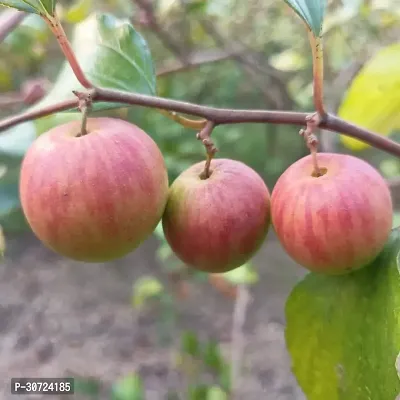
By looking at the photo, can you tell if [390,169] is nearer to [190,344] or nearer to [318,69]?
[190,344]

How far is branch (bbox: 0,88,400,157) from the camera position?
1.43ft

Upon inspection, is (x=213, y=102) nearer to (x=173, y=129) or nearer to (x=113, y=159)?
(x=173, y=129)

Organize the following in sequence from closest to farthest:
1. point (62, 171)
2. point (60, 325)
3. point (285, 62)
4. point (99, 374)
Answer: point (62, 171) < point (285, 62) < point (99, 374) < point (60, 325)

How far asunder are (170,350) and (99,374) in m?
0.25

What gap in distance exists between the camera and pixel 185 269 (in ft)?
6.23

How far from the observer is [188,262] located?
0.48m

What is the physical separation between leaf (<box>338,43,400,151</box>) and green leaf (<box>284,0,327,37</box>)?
1.01ft

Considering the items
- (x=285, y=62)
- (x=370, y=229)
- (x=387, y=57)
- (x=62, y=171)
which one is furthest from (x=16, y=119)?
(x=285, y=62)

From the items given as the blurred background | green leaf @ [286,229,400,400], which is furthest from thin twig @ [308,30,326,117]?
the blurred background

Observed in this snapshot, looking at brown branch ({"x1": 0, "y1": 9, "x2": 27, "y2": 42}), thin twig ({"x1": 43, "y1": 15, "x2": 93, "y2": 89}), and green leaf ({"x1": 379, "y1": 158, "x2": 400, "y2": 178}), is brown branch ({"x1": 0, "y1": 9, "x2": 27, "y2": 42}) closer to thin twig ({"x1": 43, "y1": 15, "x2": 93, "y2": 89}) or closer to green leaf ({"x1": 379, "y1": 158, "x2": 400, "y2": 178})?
thin twig ({"x1": 43, "y1": 15, "x2": 93, "y2": 89})

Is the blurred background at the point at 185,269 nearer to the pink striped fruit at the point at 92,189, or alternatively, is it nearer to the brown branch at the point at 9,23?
the brown branch at the point at 9,23

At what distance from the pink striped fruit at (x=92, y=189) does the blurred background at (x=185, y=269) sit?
0.68 metres

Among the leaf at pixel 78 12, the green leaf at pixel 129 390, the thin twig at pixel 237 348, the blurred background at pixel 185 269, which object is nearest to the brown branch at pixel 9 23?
the leaf at pixel 78 12

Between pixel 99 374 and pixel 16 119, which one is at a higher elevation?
pixel 16 119
